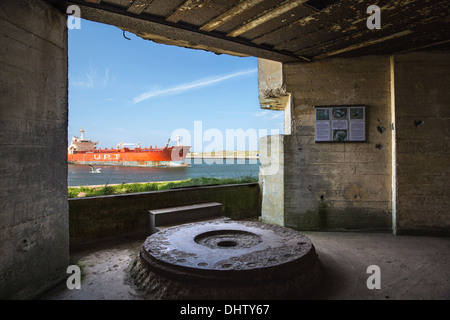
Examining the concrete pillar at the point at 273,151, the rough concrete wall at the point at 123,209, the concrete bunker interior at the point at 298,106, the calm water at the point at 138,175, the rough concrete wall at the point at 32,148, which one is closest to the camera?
the rough concrete wall at the point at 32,148

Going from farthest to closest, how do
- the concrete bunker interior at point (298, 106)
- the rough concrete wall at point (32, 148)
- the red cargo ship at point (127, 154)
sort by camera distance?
the red cargo ship at point (127, 154) → the concrete bunker interior at point (298, 106) → the rough concrete wall at point (32, 148)

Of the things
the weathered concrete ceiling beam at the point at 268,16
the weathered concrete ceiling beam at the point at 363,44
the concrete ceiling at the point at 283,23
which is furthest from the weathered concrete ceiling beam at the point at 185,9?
the weathered concrete ceiling beam at the point at 363,44

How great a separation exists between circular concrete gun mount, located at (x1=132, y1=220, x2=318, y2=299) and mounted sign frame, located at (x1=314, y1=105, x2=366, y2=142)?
2.35 meters

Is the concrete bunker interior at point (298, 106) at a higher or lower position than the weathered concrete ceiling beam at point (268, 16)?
lower

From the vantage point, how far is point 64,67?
3.15 metres

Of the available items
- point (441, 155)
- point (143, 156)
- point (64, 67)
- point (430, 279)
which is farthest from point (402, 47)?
point (143, 156)

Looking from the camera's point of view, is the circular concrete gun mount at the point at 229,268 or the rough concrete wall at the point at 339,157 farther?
the rough concrete wall at the point at 339,157

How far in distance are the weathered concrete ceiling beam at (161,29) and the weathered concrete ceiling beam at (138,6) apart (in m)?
0.07

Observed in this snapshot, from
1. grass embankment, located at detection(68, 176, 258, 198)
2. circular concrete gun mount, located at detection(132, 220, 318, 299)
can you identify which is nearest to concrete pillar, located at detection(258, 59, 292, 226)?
grass embankment, located at detection(68, 176, 258, 198)

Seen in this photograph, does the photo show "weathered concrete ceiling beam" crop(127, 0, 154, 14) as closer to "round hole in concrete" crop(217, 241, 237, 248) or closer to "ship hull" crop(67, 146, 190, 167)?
"round hole in concrete" crop(217, 241, 237, 248)

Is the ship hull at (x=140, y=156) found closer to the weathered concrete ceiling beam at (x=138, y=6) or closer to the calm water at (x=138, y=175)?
the calm water at (x=138, y=175)

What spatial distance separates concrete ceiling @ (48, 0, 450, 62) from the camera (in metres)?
3.11

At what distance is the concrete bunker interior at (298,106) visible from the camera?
2.63m
